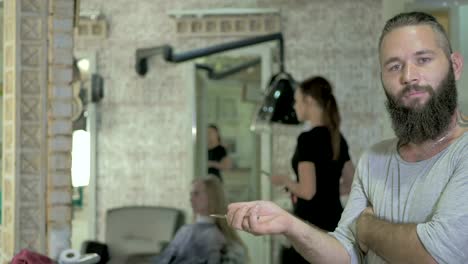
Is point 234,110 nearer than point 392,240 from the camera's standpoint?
No

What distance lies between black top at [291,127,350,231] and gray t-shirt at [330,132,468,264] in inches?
42.4

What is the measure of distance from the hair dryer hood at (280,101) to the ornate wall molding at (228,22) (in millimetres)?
315

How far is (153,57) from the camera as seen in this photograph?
3221 millimetres

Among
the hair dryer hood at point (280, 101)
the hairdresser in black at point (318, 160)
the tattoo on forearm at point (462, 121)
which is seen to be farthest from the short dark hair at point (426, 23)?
the hair dryer hood at point (280, 101)

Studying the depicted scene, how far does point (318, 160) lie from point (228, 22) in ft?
4.13

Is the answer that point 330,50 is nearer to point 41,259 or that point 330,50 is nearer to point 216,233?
point 216,233

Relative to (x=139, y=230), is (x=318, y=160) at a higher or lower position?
higher

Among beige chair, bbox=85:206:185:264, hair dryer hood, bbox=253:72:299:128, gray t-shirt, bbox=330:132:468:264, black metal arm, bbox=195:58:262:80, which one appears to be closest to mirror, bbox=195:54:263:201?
black metal arm, bbox=195:58:262:80

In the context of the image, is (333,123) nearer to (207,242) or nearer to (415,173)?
(207,242)

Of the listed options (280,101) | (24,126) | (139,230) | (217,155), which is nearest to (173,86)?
(217,155)

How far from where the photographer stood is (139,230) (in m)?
3.06

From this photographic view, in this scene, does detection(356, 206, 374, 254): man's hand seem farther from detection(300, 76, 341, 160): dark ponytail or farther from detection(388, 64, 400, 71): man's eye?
detection(300, 76, 341, 160): dark ponytail

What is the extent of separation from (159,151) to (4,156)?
1.36 meters

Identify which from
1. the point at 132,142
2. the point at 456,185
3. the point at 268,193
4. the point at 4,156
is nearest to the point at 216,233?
the point at 268,193
